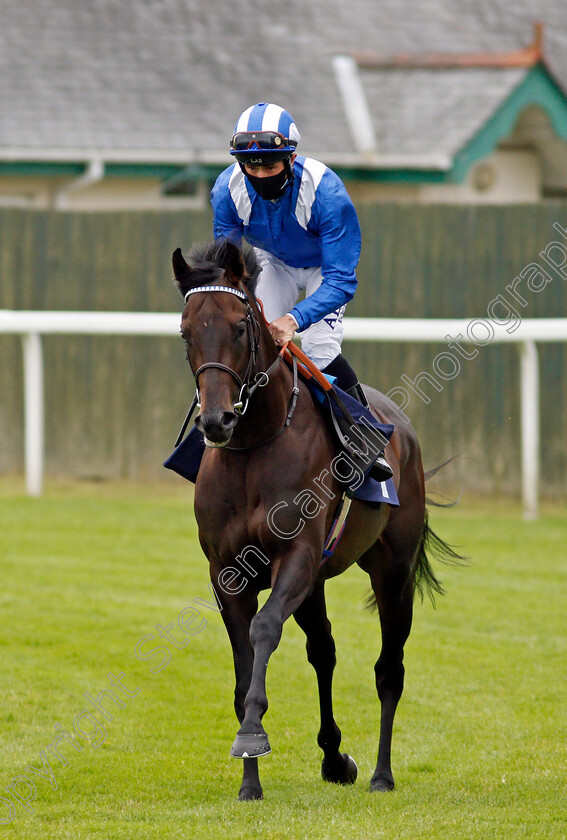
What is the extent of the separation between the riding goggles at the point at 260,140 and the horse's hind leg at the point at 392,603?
175cm

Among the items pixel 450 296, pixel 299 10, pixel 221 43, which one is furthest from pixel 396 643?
pixel 299 10

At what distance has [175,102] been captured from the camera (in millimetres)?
14758

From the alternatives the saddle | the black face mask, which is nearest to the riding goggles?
the black face mask

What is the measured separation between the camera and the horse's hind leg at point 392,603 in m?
5.49

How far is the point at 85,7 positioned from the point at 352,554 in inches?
480

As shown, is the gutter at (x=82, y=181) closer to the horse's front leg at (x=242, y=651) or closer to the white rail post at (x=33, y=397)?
the white rail post at (x=33, y=397)

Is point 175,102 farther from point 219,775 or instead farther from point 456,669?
point 219,775

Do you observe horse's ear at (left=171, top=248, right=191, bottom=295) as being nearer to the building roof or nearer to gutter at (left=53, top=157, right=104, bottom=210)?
gutter at (left=53, top=157, right=104, bottom=210)

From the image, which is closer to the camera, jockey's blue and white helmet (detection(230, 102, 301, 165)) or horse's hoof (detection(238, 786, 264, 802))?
horse's hoof (detection(238, 786, 264, 802))

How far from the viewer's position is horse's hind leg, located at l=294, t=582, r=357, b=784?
Answer: 520cm

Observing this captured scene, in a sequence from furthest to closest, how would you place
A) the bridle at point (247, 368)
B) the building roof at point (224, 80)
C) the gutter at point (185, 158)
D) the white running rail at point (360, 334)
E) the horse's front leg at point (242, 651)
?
the building roof at point (224, 80)
the gutter at point (185, 158)
the white running rail at point (360, 334)
the horse's front leg at point (242, 651)
the bridle at point (247, 368)

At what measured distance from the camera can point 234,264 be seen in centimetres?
453

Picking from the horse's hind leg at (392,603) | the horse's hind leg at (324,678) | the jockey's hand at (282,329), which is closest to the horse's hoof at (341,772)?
the horse's hind leg at (324,678)

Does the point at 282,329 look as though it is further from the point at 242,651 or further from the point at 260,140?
the point at 242,651
